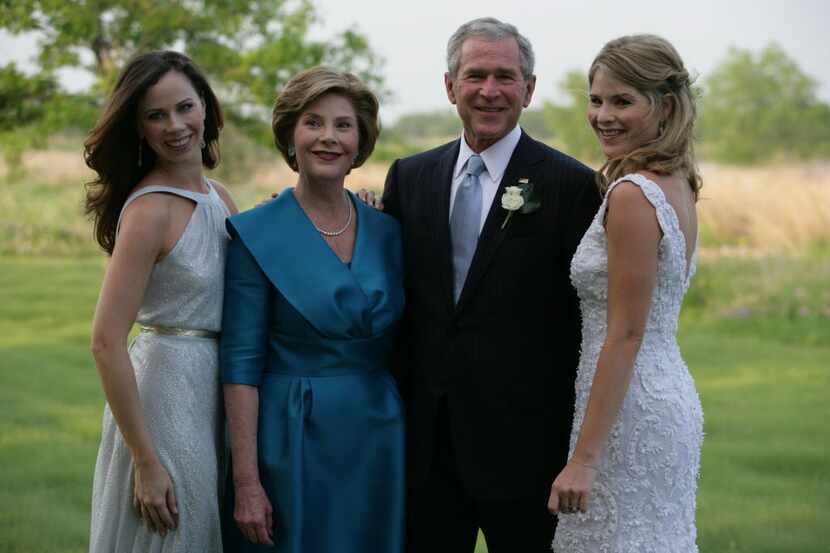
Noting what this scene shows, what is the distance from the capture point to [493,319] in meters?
3.77

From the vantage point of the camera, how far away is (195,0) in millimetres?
11859

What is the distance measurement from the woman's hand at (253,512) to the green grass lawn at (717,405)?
103 inches

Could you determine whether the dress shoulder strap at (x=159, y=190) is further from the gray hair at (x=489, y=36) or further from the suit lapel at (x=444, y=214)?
the gray hair at (x=489, y=36)

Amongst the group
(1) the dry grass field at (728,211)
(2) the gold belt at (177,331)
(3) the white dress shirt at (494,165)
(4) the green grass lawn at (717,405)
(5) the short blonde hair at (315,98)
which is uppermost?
(1) the dry grass field at (728,211)

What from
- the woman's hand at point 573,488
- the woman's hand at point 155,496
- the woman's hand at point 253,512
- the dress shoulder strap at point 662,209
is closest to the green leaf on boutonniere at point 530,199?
the dress shoulder strap at point 662,209

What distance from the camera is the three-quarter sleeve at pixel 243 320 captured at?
3648 mm

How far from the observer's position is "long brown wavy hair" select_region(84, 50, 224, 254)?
371cm

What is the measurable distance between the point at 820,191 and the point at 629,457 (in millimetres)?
14818

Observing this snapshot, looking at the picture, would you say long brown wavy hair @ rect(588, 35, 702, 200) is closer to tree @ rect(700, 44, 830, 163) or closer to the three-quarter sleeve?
the three-quarter sleeve

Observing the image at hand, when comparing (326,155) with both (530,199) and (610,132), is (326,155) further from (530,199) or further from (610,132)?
(610,132)

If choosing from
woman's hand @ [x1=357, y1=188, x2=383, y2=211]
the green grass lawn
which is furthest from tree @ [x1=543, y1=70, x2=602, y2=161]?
woman's hand @ [x1=357, y1=188, x2=383, y2=211]

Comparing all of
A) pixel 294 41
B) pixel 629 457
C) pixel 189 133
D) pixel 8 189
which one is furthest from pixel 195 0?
pixel 8 189

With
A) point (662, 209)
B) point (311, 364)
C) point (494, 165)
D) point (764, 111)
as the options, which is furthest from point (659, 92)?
point (764, 111)

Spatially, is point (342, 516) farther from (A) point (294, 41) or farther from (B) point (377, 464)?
(A) point (294, 41)
